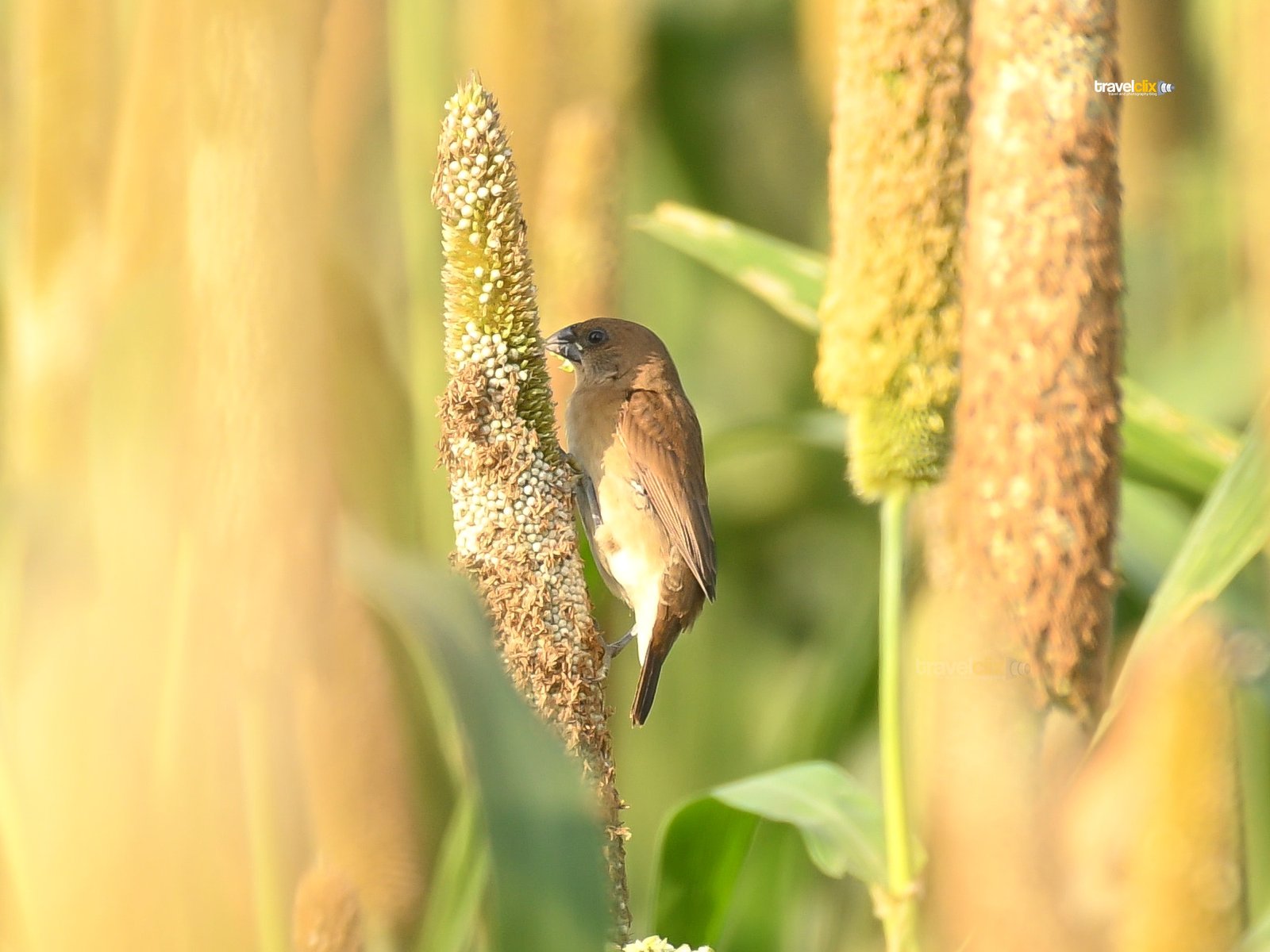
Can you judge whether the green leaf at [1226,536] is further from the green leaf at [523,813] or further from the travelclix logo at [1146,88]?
the travelclix logo at [1146,88]

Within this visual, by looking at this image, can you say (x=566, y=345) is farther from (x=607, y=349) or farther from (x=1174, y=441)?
(x=1174, y=441)

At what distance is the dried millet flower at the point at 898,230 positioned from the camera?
1655 mm

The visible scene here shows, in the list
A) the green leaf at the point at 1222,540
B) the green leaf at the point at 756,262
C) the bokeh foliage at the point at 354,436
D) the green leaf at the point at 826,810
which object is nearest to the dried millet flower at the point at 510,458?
the bokeh foliage at the point at 354,436

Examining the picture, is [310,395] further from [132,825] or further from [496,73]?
[496,73]

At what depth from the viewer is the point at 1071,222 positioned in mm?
1556

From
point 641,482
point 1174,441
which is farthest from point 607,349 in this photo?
point 1174,441

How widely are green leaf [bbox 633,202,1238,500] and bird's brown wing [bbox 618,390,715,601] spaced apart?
34 centimetres

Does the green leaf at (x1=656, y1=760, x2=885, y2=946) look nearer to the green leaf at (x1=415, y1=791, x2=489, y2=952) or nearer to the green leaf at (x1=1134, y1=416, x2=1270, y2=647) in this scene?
the green leaf at (x1=415, y1=791, x2=489, y2=952)

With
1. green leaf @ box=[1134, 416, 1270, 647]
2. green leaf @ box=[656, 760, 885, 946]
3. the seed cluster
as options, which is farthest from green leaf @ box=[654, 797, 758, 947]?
the seed cluster

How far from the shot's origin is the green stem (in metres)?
1.59

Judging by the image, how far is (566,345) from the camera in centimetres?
265

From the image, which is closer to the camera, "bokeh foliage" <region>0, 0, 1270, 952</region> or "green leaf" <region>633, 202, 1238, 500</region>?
"bokeh foliage" <region>0, 0, 1270, 952</region>

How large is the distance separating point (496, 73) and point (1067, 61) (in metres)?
1.04

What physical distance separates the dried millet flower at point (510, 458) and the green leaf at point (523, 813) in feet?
0.75
